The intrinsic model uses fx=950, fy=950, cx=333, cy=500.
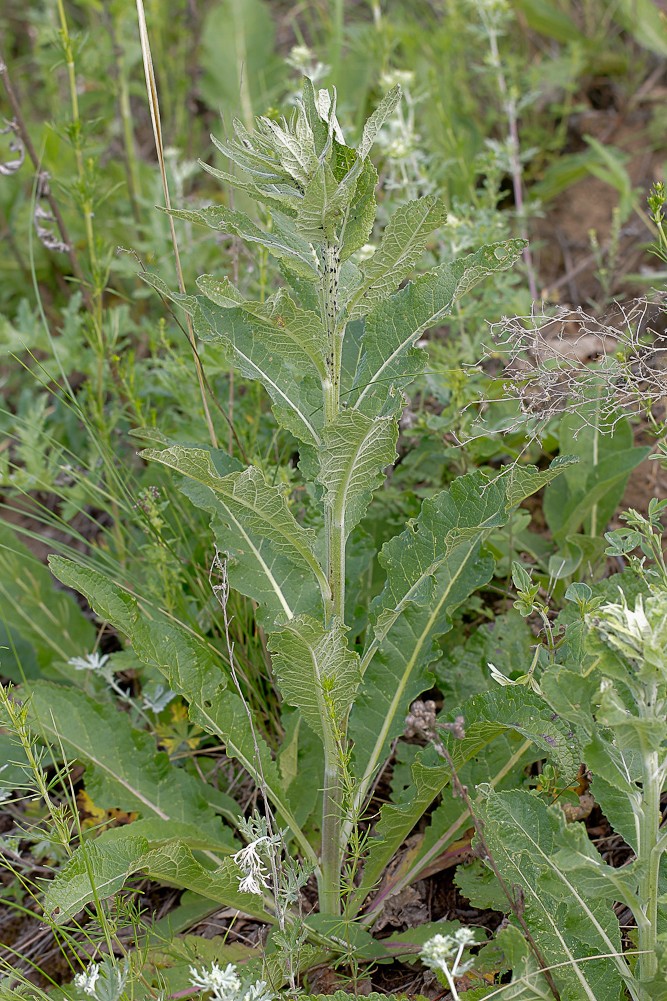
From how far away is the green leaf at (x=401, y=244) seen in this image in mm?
1770

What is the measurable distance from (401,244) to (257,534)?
71 centimetres

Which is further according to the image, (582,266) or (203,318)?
(582,266)

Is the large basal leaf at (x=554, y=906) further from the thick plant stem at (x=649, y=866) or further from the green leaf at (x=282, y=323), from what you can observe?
the green leaf at (x=282, y=323)

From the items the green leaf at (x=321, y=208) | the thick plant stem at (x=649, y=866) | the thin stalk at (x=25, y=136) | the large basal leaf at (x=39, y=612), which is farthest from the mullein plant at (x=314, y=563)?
the thin stalk at (x=25, y=136)

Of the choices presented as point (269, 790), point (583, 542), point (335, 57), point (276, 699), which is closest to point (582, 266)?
point (335, 57)

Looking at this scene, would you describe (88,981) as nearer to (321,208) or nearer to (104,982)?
(104,982)

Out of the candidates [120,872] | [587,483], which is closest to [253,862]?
[120,872]

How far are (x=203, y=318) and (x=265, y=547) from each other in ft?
1.86

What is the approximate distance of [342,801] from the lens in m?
2.00

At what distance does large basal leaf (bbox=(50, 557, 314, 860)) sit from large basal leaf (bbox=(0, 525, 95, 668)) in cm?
88

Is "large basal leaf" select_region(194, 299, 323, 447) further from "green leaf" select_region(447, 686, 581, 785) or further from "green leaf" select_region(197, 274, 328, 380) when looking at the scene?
"green leaf" select_region(447, 686, 581, 785)

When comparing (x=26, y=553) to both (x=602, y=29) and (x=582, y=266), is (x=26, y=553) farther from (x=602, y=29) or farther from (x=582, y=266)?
(x=602, y=29)

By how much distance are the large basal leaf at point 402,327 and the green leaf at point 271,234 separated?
0.24 m

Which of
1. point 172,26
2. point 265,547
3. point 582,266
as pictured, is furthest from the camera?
Answer: point 172,26
